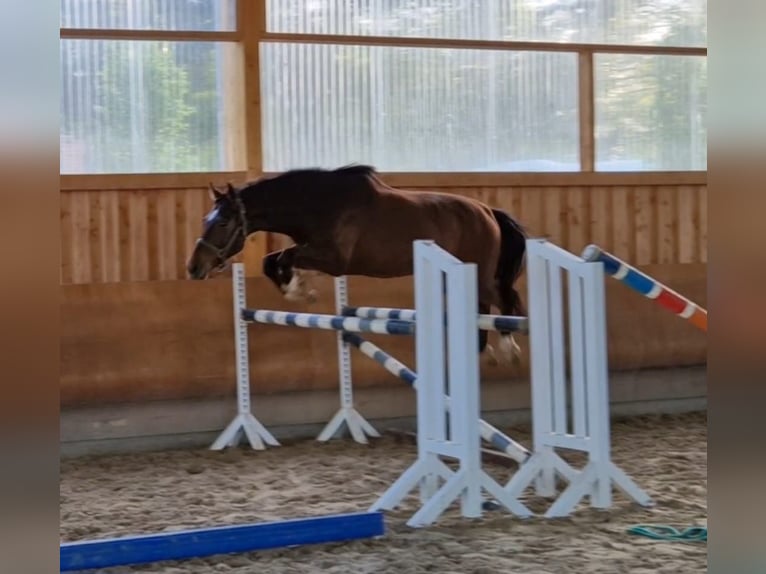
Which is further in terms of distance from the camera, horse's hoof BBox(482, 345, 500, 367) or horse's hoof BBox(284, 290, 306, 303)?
horse's hoof BBox(482, 345, 500, 367)

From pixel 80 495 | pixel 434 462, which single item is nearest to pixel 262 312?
pixel 80 495

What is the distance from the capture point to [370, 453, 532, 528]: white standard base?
297cm

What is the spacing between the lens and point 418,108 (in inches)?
213

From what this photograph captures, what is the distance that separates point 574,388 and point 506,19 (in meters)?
2.94

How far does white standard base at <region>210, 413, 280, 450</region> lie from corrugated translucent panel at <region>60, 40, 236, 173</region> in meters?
1.37

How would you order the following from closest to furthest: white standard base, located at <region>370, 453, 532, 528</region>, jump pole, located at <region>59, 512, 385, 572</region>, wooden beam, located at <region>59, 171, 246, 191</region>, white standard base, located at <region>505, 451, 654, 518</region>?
jump pole, located at <region>59, 512, 385, 572</region>
white standard base, located at <region>370, 453, 532, 528</region>
white standard base, located at <region>505, 451, 654, 518</region>
wooden beam, located at <region>59, 171, 246, 191</region>

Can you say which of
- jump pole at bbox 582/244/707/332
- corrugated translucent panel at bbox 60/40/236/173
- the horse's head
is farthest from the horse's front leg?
jump pole at bbox 582/244/707/332

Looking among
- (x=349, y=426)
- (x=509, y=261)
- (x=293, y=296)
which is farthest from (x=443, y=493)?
(x=509, y=261)

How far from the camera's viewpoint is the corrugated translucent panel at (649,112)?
5719mm

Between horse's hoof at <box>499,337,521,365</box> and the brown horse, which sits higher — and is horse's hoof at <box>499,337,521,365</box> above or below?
below

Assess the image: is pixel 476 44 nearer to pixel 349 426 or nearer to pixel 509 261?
pixel 509 261

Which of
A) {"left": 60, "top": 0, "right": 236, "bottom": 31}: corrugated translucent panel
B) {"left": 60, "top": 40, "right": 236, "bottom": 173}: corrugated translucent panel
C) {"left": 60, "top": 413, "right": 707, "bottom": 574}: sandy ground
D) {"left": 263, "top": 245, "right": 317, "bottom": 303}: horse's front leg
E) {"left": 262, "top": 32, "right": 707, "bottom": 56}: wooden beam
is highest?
{"left": 60, "top": 0, "right": 236, "bottom": 31}: corrugated translucent panel

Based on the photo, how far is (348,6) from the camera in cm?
524

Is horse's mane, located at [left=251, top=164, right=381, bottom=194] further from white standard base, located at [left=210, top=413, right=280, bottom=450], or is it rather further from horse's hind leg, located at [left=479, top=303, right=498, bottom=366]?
white standard base, located at [left=210, top=413, right=280, bottom=450]
